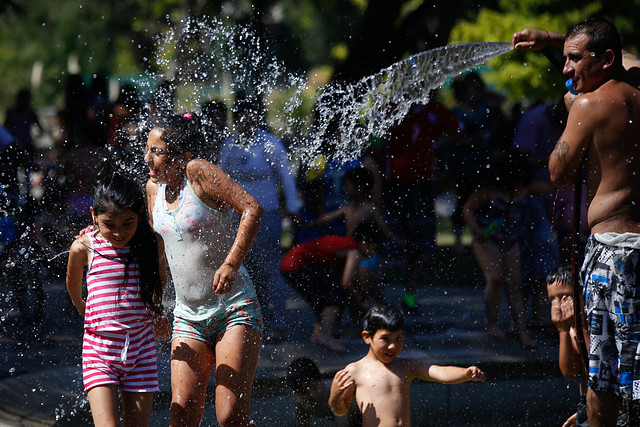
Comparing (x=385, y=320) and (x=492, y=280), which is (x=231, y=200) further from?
(x=492, y=280)

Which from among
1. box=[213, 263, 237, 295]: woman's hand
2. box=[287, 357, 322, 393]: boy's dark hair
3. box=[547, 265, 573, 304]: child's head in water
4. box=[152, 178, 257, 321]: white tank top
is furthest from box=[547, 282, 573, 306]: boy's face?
box=[213, 263, 237, 295]: woman's hand

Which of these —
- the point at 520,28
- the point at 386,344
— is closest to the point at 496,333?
the point at 386,344

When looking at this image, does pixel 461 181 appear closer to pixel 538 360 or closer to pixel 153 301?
pixel 538 360

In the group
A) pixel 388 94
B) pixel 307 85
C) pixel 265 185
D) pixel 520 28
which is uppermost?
pixel 520 28

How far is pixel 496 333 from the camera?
627cm

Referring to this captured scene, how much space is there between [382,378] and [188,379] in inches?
35.5

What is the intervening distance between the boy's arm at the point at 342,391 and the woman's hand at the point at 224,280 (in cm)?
74

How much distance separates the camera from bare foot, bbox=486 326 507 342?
6219 millimetres

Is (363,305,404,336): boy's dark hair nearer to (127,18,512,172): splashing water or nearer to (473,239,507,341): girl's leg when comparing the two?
(127,18,512,172): splashing water

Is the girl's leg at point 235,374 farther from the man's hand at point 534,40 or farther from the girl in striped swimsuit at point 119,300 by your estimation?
the man's hand at point 534,40

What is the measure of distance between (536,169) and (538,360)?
186cm

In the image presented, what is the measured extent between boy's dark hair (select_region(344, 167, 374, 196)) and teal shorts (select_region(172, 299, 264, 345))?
3.01 meters

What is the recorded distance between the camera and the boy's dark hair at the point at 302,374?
Result: 439 cm

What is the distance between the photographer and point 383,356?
12.1 feet
